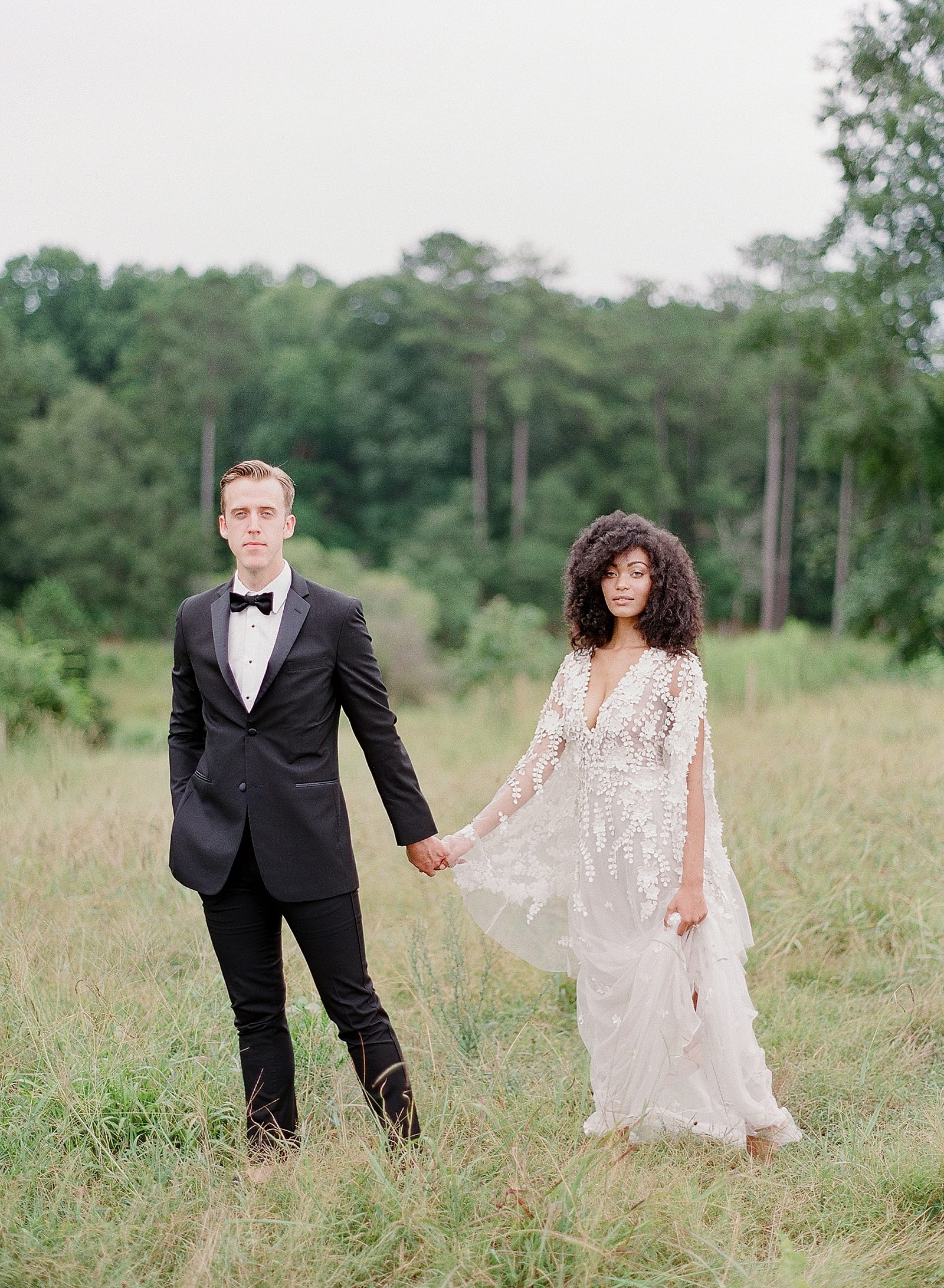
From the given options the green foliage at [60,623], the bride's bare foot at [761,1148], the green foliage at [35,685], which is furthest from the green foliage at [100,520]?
the bride's bare foot at [761,1148]

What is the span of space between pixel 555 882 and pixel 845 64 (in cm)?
1737

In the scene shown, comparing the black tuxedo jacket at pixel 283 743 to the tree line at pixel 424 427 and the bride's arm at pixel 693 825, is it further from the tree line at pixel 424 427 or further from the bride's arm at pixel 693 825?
the tree line at pixel 424 427

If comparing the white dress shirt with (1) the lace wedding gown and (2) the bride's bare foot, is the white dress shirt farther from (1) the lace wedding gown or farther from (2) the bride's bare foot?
(2) the bride's bare foot

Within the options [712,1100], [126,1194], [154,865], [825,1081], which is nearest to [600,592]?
[712,1100]

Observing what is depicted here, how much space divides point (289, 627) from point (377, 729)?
1.23ft

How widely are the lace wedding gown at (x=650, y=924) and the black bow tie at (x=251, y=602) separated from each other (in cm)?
110

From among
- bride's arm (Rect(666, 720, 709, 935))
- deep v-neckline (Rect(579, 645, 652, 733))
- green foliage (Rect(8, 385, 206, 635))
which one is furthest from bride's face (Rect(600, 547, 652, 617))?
green foliage (Rect(8, 385, 206, 635))

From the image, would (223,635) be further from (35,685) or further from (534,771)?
(35,685)

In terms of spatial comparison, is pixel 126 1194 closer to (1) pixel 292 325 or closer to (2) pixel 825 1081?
(2) pixel 825 1081

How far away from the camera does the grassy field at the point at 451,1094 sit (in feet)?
8.32

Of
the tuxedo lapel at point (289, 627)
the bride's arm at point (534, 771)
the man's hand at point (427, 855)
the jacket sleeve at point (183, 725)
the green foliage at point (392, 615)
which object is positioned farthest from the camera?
the green foliage at point (392, 615)

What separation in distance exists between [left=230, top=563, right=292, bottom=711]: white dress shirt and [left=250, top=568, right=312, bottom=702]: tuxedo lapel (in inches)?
0.7

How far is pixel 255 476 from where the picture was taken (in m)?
2.93

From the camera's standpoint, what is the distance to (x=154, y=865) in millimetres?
5406
